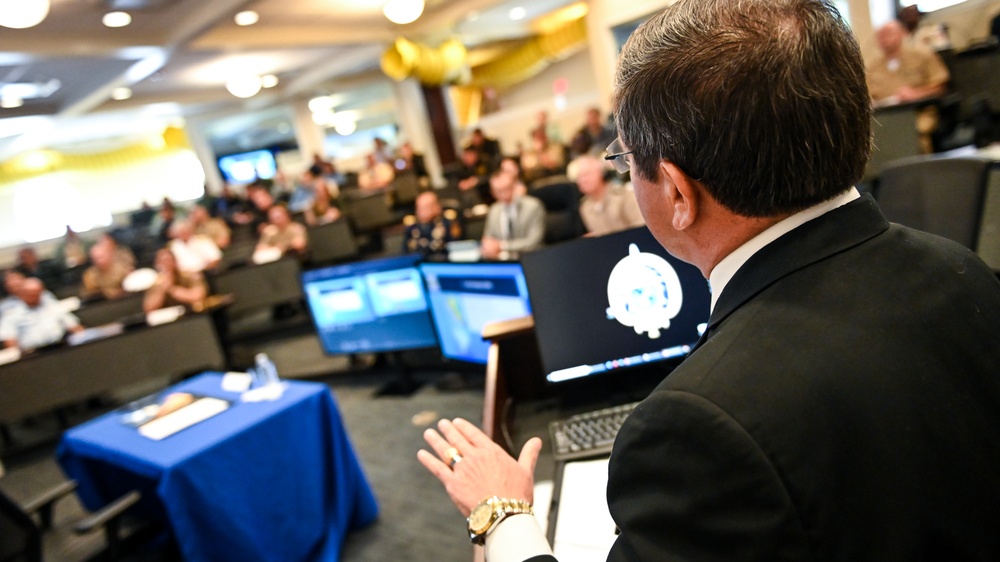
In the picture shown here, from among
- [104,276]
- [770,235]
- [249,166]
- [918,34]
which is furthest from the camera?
[249,166]

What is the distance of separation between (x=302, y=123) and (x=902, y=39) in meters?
11.4

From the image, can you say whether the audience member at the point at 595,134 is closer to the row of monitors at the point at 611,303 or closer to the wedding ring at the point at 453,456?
the row of monitors at the point at 611,303

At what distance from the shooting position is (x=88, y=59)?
670 centimetres

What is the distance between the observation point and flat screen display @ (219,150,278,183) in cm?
1427

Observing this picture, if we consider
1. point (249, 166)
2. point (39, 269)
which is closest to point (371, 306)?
point (39, 269)

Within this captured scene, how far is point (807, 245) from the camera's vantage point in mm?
634

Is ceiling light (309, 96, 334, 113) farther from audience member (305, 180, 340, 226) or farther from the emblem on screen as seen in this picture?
the emblem on screen

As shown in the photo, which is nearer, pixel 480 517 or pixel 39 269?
pixel 480 517

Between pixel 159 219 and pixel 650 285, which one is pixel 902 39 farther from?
pixel 159 219

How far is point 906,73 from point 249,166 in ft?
45.3

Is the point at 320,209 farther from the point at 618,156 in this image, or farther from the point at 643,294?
the point at 618,156

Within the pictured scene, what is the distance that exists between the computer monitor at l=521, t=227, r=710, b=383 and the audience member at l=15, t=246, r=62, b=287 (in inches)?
378

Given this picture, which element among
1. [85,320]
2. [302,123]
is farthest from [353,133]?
[85,320]

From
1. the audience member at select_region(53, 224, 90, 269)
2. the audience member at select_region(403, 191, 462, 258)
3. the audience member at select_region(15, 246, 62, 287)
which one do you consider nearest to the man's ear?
the audience member at select_region(403, 191, 462, 258)
